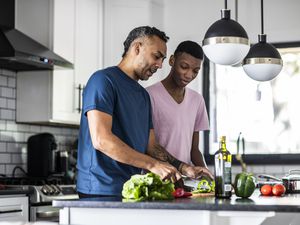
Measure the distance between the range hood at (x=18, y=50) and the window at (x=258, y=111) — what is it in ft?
5.71

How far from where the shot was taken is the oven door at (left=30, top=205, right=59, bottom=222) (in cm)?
473

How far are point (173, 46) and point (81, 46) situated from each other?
0.97 metres

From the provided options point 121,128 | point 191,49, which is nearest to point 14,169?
point 191,49

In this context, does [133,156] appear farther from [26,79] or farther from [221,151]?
[26,79]

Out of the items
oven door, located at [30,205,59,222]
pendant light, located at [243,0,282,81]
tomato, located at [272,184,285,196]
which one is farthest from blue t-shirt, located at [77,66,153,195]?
oven door, located at [30,205,59,222]

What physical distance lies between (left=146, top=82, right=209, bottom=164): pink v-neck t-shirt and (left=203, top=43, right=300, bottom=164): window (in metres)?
2.11

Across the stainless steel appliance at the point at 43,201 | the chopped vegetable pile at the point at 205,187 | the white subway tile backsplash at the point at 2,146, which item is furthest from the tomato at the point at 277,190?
the white subway tile backsplash at the point at 2,146

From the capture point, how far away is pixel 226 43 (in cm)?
352

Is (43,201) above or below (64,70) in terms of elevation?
below

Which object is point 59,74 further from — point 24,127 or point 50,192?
point 50,192

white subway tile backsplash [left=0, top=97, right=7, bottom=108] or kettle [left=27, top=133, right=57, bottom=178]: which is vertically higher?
white subway tile backsplash [left=0, top=97, right=7, bottom=108]

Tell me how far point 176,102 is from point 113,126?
733 mm

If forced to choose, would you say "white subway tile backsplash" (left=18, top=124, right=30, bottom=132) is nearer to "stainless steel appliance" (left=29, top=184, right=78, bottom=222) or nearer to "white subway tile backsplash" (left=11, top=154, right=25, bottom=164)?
"white subway tile backsplash" (left=11, top=154, right=25, bottom=164)

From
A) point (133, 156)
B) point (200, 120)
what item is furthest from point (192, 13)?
point (133, 156)
